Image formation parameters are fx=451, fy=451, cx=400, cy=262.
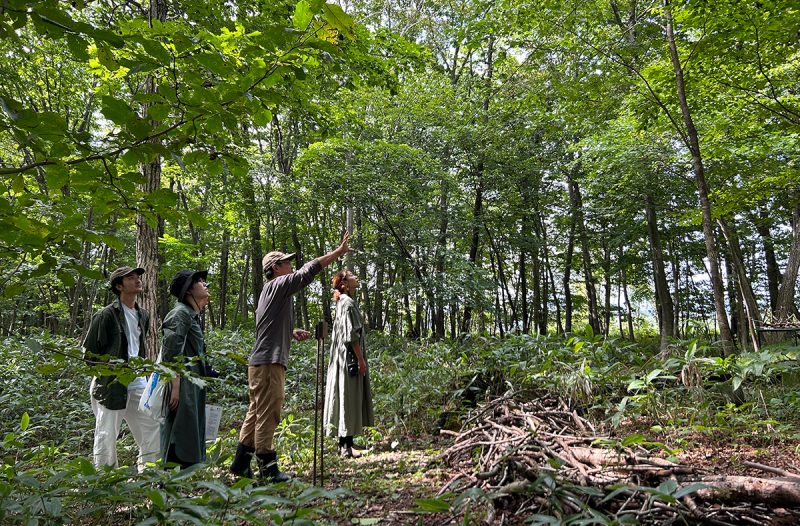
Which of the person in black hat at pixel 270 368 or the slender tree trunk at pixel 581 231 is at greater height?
the slender tree trunk at pixel 581 231

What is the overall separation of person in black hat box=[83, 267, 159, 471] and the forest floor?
1676mm

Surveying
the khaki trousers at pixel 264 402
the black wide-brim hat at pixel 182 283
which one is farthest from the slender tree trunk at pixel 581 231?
the black wide-brim hat at pixel 182 283

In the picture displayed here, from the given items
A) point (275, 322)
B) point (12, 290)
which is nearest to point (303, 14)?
point (12, 290)

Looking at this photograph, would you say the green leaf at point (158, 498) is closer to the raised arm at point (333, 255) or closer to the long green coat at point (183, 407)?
the long green coat at point (183, 407)

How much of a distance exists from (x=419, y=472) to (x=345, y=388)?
1.37 m

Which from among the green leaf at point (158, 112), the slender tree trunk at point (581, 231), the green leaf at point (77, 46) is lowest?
the green leaf at point (158, 112)

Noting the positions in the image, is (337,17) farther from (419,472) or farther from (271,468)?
(271,468)

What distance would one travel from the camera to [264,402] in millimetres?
3977

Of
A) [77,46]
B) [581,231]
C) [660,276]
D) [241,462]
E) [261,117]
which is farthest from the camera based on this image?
[581,231]

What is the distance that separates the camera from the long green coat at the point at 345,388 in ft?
16.0

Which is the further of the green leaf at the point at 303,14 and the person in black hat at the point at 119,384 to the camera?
the person in black hat at the point at 119,384

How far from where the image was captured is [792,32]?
5.15 metres

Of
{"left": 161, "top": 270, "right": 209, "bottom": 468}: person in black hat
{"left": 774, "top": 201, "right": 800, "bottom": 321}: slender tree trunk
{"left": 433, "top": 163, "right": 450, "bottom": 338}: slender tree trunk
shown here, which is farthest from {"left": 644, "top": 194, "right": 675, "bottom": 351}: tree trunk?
{"left": 161, "top": 270, "right": 209, "bottom": 468}: person in black hat

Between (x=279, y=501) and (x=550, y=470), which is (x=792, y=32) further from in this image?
(x=279, y=501)
